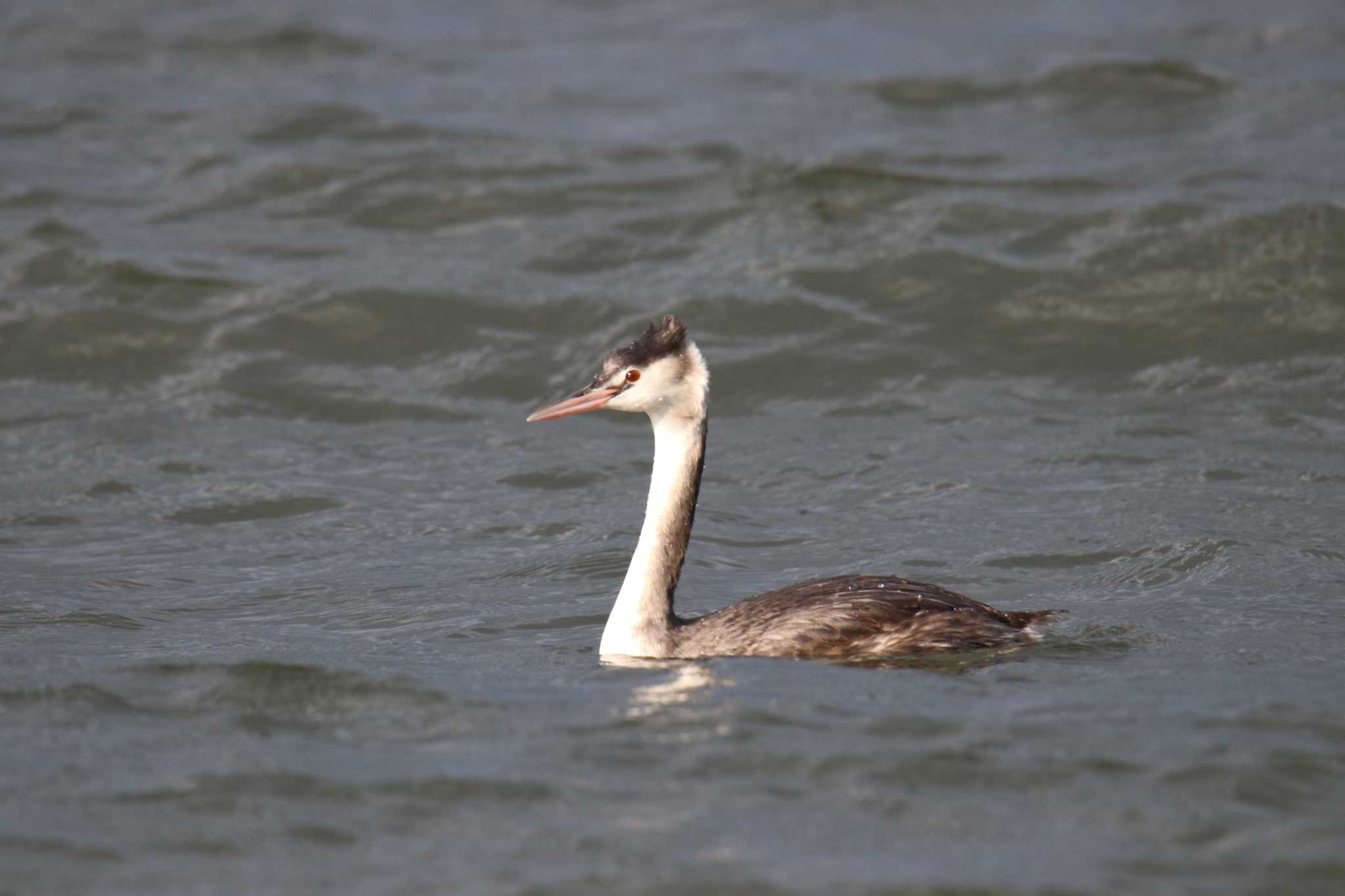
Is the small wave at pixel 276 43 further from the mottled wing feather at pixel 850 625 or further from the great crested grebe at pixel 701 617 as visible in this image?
the mottled wing feather at pixel 850 625

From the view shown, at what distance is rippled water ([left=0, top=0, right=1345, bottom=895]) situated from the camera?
6.13m

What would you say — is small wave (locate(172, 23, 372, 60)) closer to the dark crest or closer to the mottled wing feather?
the dark crest

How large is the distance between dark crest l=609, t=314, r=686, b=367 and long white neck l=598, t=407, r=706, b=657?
0.32 metres

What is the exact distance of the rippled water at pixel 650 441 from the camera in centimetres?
613

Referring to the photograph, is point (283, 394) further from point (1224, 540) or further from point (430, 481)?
point (1224, 540)

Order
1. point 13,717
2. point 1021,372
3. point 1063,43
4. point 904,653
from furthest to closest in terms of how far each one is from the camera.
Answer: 1. point 1063,43
2. point 1021,372
3. point 904,653
4. point 13,717

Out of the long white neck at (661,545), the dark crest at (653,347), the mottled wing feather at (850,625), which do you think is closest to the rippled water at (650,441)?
the mottled wing feather at (850,625)

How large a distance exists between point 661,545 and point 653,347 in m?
0.87

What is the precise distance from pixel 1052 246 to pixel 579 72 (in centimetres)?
699

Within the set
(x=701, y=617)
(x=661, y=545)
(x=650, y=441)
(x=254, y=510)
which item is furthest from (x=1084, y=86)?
(x=661, y=545)

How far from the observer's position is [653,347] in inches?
309

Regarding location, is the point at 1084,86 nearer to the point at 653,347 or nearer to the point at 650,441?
the point at 650,441

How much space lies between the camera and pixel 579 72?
19.6 meters

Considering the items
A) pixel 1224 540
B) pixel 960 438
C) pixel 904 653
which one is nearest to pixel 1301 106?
pixel 960 438
